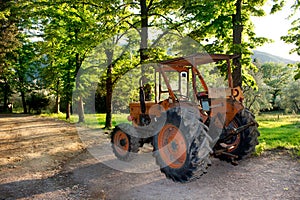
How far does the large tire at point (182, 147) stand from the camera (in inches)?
205

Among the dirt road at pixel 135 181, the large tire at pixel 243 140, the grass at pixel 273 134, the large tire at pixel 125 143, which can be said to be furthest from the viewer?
the grass at pixel 273 134

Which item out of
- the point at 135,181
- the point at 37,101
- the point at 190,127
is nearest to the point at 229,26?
the point at 190,127

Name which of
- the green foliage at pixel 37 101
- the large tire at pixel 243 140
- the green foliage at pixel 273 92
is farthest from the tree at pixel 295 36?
the green foliage at pixel 37 101

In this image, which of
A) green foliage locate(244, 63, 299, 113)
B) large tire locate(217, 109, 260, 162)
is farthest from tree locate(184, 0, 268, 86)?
green foliage locate(244, 63, 299, 113)

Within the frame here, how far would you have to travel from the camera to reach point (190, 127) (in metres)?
5.30

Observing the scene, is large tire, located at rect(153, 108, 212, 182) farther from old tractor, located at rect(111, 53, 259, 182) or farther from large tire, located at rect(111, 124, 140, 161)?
large tire, located at rect(111, 124, 140, 161)

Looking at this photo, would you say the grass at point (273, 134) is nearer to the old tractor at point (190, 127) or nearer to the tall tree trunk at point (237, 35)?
the old tractor at point (190, 127)

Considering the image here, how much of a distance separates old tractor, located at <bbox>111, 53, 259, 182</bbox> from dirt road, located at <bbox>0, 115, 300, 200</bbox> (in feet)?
1.37

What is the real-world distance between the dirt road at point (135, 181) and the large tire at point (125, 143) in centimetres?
54

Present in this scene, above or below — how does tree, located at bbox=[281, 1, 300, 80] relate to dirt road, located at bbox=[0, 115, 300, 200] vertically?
above

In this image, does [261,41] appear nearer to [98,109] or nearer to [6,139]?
[6,139]

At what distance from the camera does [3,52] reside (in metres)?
25.7

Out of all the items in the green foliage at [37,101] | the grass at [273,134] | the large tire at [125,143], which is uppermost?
the green foliage at [37,101]

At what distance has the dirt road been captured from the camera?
514 cm
